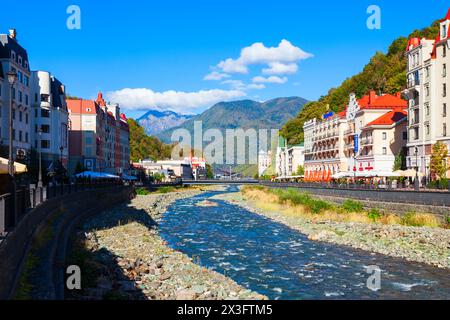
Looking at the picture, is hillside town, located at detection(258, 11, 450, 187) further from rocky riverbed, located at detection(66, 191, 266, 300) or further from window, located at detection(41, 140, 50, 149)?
window, located at detection(41, 140, 50, 149)

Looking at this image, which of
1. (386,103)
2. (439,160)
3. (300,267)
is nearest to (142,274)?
(300,267)

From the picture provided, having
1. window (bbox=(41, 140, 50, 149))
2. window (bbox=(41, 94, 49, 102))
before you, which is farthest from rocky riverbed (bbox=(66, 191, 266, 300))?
window (bbox=(41, 94, 49, 102))

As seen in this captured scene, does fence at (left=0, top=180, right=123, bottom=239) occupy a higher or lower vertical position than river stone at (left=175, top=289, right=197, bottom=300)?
higher

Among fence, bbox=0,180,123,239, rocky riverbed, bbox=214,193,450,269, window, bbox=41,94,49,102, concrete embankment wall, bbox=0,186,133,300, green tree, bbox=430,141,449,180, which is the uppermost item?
window, bbox=41,94,49,102

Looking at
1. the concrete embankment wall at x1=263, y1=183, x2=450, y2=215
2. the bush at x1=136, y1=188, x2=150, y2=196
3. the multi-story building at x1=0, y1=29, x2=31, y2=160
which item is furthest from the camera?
the bush at x1=136, y1=188, x2=150, y2=196

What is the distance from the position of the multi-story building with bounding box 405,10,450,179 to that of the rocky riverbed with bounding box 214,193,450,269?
86.6ft

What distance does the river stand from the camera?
2172 centimetres

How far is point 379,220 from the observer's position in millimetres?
44594

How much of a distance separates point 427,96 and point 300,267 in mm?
50859

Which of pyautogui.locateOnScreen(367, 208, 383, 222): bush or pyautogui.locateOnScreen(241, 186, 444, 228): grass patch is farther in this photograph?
pyautogui.locateOnScreen(367, 208, 383, 222): bush

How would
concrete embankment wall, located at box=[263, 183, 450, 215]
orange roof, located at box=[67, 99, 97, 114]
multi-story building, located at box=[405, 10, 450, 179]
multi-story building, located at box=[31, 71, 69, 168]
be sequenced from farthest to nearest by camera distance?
orange roof, located at box=[67, 99, 97, 114]
multi-story building, located at box=[31, 71, 69, 168]
multi-story building, located at box=[405, 10, 450, 179]
concrete embankment wall, located at box=[263, 183, 450, 215]
